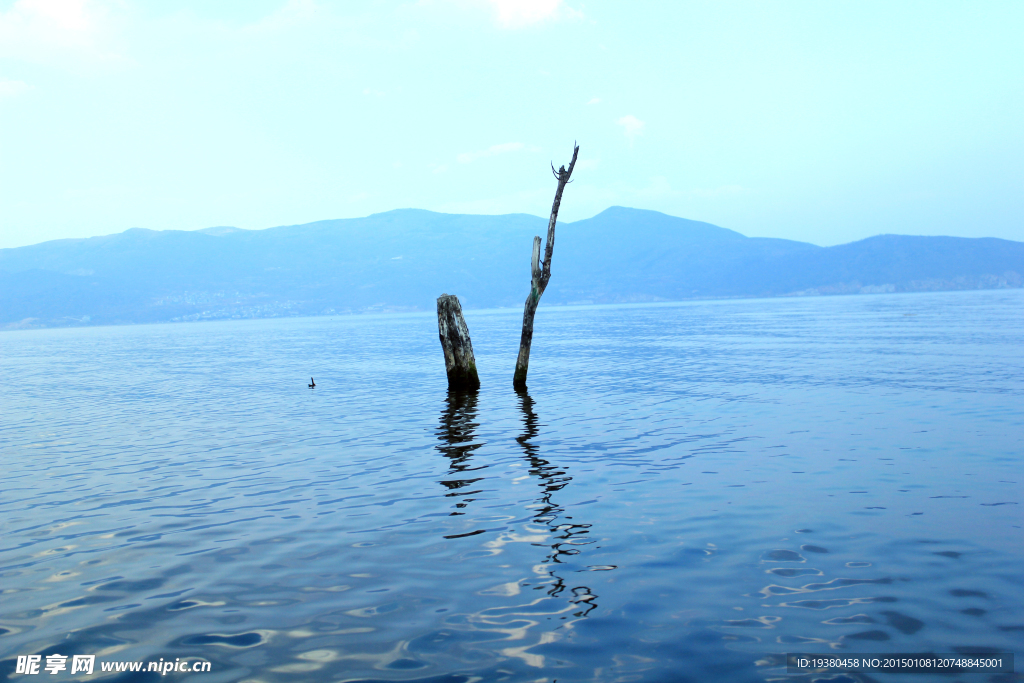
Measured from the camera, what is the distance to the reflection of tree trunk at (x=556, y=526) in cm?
652

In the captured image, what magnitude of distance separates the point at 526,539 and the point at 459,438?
7541mm

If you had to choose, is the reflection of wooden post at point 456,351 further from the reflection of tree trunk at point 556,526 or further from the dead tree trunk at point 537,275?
the reflection of tree trunk at point 556,526

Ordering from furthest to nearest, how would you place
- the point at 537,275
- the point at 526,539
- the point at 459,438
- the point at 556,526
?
the point at 537,275
the point at 459,438
the point at 556,526
the point at 526,539

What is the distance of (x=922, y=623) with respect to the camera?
5.79m

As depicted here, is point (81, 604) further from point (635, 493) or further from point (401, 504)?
point (635, 493)

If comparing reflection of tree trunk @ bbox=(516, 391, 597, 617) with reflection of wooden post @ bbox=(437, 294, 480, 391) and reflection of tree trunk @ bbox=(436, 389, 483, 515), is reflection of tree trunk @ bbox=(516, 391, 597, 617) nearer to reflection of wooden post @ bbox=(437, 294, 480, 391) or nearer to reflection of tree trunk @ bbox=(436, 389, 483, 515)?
reflection of tree trunk @ bbox=(436, 389, 483, 515)

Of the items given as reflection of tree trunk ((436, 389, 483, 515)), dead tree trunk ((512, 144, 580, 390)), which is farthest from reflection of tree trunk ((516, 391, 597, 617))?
dead tree trunk ((512, 144, 580, 390))

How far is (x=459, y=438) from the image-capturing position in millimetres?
15641

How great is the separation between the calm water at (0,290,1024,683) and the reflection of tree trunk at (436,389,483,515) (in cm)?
11

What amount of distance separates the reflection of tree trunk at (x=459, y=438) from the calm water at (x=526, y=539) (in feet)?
0.37

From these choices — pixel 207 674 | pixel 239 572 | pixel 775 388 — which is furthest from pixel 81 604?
pixel 775 388

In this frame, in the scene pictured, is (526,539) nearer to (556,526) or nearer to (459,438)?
(556,526)

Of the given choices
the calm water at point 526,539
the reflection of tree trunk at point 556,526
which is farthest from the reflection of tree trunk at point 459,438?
the reflection of tree trunk at point 556,526

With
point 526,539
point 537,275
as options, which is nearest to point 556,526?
point 526,539
